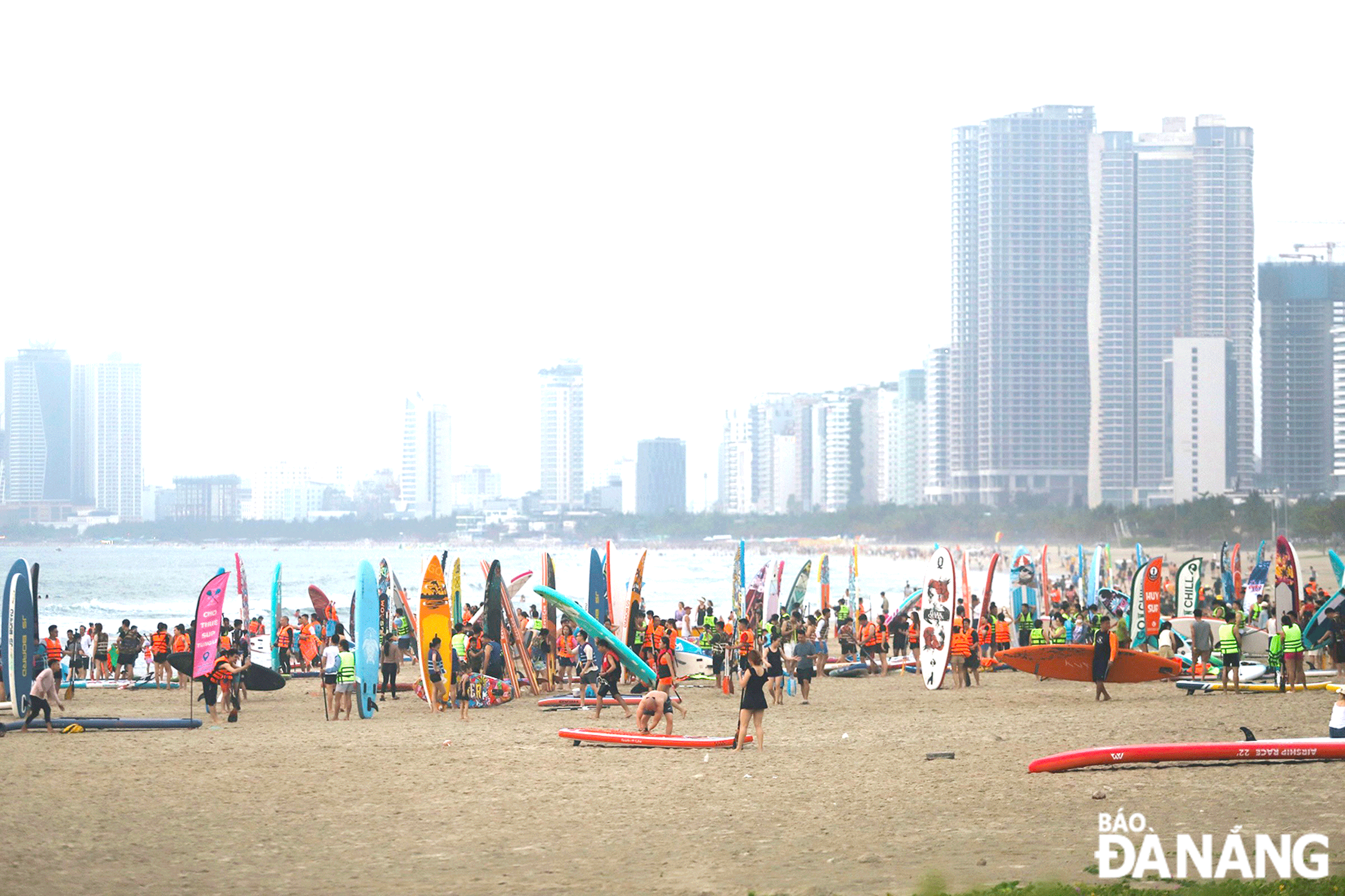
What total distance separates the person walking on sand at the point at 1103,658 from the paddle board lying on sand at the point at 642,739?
4915mm

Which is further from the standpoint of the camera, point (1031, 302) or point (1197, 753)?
point (1031, 302)

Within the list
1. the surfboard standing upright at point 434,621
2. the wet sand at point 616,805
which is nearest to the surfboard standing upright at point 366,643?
the surfboard standing upright at point 434,621

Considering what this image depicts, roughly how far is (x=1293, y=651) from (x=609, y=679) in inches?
316

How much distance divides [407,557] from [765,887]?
147 metres

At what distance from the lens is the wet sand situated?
7473 millimetres

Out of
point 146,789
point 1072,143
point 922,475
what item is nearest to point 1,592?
point 146,789

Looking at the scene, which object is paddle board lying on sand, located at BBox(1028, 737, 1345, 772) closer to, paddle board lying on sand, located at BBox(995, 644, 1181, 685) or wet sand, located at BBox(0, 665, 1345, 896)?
wet sand, located at BBox(0, 665, 1345, 896)

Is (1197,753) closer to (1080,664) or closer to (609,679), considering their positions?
(609,679)

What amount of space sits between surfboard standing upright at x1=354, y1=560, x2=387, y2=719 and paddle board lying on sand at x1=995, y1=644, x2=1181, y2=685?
8049 millimetres

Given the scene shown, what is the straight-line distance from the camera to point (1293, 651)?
15.6 m

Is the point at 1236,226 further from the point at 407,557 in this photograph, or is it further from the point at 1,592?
the point at 1,592

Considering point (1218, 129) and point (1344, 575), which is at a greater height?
point (1218, 129)

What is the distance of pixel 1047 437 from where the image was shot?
492ft

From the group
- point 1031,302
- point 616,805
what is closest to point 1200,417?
point 1031,302
